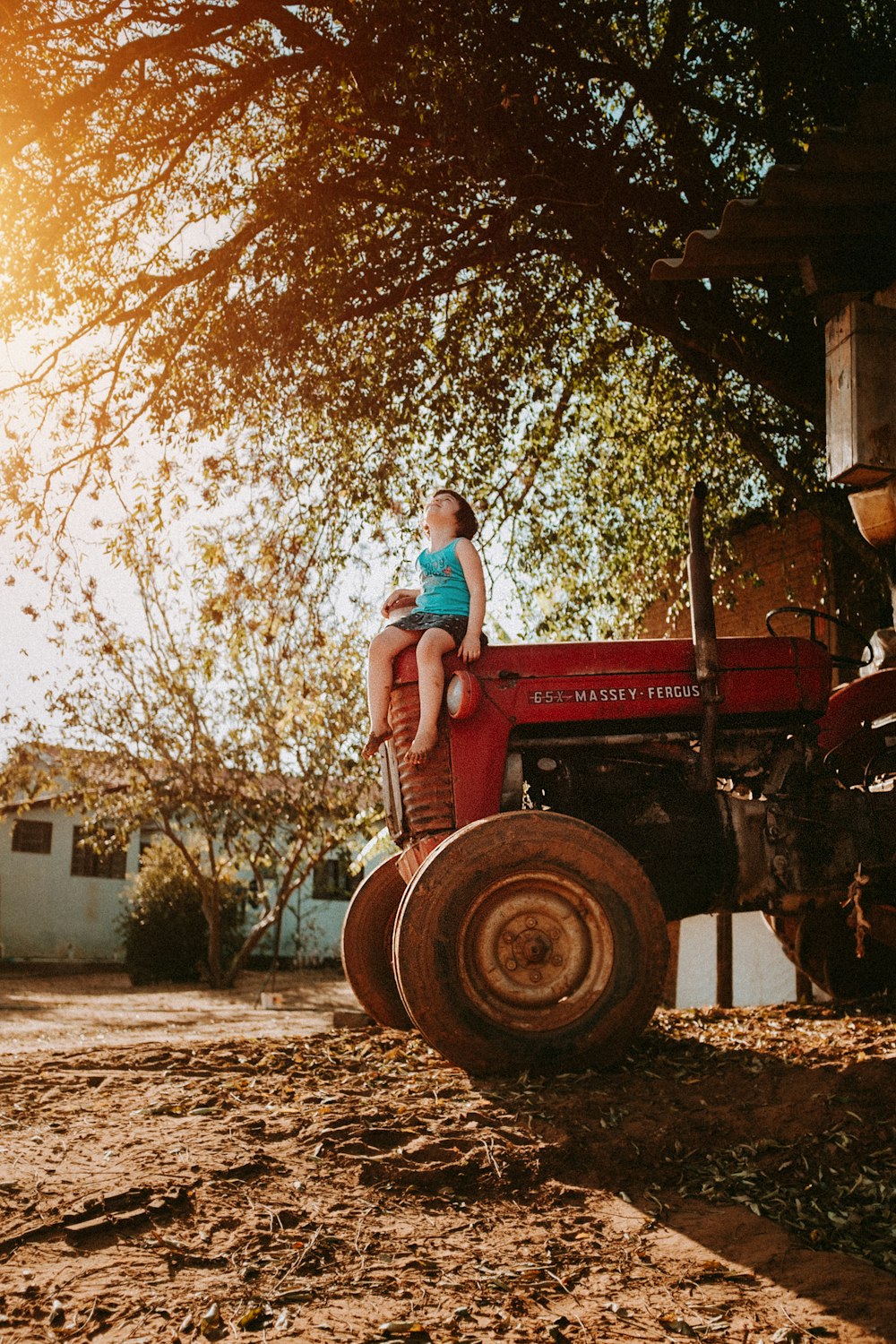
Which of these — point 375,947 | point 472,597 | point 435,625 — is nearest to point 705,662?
point 472,597

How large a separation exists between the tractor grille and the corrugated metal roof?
258 centimetres

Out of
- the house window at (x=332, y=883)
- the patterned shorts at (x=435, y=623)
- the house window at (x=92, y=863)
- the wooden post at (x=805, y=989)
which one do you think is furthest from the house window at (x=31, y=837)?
the patterned shorts at (x=435, y=623)

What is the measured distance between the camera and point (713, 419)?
9453mm

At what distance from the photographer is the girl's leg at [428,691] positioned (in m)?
5.02

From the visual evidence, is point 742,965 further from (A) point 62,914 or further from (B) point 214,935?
(A) point 62,914

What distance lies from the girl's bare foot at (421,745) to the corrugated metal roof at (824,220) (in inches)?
106

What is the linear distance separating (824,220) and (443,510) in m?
2.35

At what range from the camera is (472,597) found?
526 centimetres

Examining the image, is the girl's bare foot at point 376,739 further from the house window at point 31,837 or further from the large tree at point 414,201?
the house window at point 31,837

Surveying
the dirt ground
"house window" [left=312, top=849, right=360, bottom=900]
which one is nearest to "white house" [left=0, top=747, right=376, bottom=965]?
"house window" [left=312, top=849, right=360, bottom=900]

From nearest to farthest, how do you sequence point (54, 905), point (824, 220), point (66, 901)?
point (824, 220), point (54, 905), point (66, 901)

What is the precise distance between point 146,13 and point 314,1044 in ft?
23.6

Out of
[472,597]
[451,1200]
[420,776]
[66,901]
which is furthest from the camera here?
[66,901]

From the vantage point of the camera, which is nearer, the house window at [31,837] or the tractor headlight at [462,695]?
the tractor headlight at [462,695]
